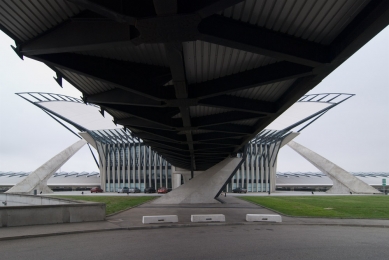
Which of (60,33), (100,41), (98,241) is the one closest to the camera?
(100,41)

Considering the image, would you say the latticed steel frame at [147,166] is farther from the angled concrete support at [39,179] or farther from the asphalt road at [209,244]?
the asphalt road at [209,244]

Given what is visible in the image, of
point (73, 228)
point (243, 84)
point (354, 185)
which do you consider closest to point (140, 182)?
point (354, 185)

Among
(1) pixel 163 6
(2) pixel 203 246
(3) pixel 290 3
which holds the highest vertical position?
(3) pixel 290 3

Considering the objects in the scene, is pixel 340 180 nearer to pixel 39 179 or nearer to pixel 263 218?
pixel 263 218

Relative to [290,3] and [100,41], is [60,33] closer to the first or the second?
[100,41]

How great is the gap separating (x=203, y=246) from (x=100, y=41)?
7947mm

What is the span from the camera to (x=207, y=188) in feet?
113

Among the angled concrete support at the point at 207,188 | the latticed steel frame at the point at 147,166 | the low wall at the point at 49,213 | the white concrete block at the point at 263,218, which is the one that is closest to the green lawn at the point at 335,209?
the white concrete block at the point at 263,218

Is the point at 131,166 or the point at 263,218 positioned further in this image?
the point at 131,166

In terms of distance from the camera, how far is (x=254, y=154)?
86938mm

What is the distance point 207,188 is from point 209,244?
22277 mm

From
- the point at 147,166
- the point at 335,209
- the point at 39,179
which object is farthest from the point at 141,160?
the point at 335,209

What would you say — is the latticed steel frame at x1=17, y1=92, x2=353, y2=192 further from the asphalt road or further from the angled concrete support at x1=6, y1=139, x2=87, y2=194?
the asphalt road

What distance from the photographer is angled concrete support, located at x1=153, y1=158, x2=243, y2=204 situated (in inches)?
1326
